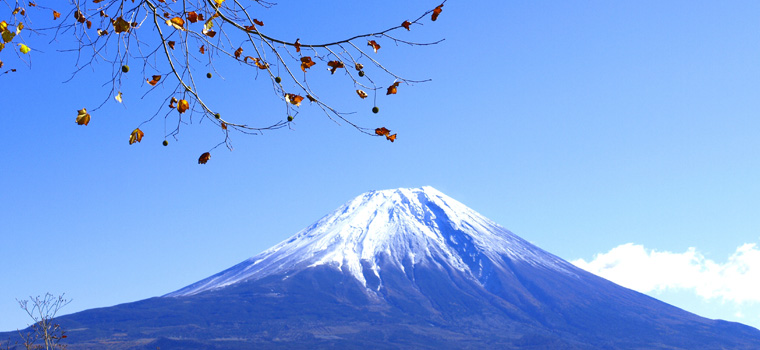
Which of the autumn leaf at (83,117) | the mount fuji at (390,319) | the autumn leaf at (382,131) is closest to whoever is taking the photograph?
the autumn leaf at (83,117)

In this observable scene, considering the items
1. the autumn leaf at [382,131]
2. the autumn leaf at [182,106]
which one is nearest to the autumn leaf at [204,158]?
the autumn leaf at [182,106]

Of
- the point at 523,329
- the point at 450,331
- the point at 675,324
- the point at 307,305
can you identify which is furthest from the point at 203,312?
the point at 675,324

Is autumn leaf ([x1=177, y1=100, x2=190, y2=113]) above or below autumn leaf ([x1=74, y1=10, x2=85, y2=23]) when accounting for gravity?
below

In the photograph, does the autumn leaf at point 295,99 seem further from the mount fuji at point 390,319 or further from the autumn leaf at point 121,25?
the mount fuji at point 390,319

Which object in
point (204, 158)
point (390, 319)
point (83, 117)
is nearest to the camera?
point (83, 117)

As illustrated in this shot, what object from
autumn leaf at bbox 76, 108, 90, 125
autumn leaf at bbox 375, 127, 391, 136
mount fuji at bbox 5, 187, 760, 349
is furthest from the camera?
mount fuji at bbox 5, 187, 760, 349

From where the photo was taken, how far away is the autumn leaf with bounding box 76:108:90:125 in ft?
18.6

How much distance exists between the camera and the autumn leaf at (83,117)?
5.66 meters

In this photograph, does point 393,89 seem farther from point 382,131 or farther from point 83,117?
point 83,117

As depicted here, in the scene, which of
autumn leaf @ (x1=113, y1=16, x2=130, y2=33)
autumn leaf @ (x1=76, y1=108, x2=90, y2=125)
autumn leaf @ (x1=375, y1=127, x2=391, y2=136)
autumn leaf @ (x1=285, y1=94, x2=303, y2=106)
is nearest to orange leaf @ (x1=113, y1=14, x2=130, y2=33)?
autumn leaf @ (x1=113, y1=16, x2=130, y2=33)

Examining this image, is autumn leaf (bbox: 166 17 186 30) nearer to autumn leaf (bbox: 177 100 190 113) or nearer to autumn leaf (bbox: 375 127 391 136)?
autumn leaf (bbox: 177 100 190 113)

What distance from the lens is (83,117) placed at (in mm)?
5680

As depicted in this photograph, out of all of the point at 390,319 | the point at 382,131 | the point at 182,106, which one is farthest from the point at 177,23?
the point at 390,319

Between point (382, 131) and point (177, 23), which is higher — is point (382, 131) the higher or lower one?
the lower one
